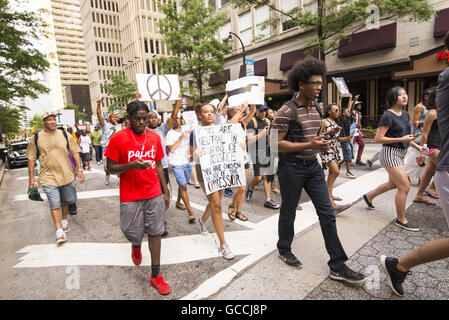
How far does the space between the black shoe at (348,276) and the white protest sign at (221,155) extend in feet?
5.50

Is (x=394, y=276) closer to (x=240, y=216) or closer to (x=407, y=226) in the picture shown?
(x=407, y=226)

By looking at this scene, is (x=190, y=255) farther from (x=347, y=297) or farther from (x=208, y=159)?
(x=347, y=297)

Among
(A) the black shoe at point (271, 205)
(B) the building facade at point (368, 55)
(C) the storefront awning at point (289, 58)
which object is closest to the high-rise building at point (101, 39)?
(B) the building facade at point (368, 55)

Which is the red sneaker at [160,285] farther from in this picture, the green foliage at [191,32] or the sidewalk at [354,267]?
the green foliage at [191,32]

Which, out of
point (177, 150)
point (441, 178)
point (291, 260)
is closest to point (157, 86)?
point (177, 150)

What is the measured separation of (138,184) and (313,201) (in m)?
1.85

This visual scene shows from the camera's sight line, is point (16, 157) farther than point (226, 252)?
Yes

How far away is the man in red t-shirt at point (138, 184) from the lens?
2.71 meters

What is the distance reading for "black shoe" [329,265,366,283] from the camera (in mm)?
2566

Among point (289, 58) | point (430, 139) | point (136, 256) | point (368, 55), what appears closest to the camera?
point (136, 256)

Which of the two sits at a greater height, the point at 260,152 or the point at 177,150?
the point at 177,150

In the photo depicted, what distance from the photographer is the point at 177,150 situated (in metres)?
4.96
